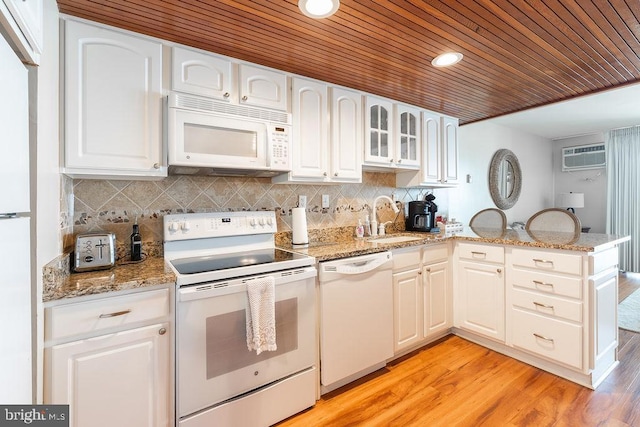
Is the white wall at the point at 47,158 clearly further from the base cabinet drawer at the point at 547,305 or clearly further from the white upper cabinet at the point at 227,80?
the base cabinet drawer at the point at 547,305

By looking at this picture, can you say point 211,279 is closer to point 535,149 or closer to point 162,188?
point 162,188

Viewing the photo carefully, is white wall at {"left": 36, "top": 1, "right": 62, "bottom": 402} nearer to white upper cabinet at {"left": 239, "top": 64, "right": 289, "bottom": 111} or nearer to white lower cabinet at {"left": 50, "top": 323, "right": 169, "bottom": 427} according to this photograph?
white lower cabinet at {"left": 50, "top": 323, "right": 169, "bottom": 427}

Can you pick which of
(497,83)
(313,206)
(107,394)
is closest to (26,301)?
(107,394)

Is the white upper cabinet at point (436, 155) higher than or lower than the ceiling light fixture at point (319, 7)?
lower

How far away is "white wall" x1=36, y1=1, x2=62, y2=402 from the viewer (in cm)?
108

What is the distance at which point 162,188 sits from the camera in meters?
1.88

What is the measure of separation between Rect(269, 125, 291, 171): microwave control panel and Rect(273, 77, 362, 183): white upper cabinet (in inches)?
5.7

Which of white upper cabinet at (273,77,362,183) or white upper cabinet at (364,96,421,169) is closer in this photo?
white upper cabinet at (273,77,362,183)

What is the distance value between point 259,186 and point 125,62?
3.49 feet

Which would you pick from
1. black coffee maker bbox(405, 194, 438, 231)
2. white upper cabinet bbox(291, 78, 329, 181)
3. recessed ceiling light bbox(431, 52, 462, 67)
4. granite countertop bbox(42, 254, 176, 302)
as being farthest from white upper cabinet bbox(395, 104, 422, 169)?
granite countertop bbox(42, 254, 176, 302)

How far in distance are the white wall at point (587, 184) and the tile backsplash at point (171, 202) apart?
5073 mm

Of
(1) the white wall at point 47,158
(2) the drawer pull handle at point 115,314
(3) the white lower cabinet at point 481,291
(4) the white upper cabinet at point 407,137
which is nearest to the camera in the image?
(1) the white wall at point 47,158

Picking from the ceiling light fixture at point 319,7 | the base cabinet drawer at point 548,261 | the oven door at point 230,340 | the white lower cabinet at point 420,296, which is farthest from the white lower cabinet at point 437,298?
the ceiling light fixture at point 319,7

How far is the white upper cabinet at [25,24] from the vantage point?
797 millimetres
